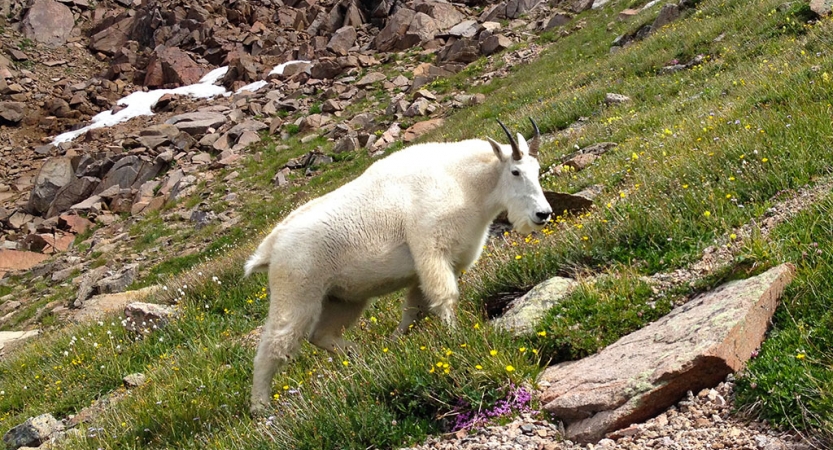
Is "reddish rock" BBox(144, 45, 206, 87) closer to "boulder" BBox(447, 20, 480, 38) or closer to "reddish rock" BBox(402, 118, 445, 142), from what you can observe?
"boulder" BBox(447, 20, 480, 38)

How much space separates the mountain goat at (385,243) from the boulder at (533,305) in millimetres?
598

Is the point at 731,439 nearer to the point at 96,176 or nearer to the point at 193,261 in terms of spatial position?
the point at 193,261

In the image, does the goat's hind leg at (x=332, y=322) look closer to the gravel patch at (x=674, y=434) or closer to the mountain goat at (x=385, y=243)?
the mountain goat at (x=385, y=243)

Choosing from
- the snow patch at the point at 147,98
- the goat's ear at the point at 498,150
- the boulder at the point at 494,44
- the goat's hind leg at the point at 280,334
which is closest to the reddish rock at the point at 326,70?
the snow patch at the point at 147,98

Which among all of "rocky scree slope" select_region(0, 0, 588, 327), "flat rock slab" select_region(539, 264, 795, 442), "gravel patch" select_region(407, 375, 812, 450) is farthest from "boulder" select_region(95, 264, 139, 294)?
A: "flat rock slab" select_region(539, 264, 795, 442)

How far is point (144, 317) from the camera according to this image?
10.8 m

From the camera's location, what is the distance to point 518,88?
22594 mm

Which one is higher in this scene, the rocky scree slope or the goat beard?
the goat beard

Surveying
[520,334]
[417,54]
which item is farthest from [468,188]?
[417,54]

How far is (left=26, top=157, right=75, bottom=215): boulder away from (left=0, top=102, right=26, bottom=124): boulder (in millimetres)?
10849

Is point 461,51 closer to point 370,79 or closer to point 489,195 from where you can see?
point 370,79

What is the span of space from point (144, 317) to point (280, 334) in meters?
5.34

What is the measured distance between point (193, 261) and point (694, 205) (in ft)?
54.2

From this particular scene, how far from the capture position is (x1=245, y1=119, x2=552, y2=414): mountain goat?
646cm
